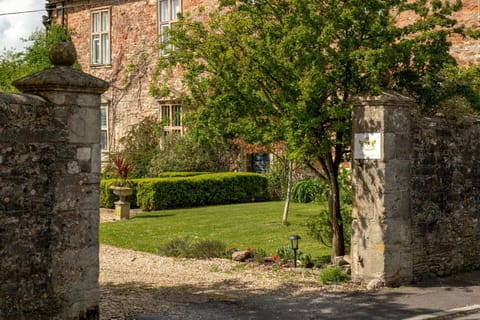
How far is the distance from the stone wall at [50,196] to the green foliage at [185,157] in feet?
48.9

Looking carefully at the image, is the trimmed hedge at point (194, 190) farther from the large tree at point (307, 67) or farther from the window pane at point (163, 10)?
the large tree at point (307, 67)

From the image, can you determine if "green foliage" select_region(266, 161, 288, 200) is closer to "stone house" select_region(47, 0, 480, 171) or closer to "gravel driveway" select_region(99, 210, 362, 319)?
"stone house" select_region(47, 0, 480, 171)

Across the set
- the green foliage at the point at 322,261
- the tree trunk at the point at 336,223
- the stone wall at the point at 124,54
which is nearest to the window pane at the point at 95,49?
the stone wall at the point at 124,54

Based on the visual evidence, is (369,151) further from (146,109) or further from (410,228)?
(146,109)

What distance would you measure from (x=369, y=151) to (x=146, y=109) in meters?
17.5

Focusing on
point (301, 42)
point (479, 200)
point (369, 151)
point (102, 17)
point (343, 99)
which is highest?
point (102, 17)

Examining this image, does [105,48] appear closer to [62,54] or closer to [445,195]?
[445,195]

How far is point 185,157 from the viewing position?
22.1 metres

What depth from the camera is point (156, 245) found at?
511 inches

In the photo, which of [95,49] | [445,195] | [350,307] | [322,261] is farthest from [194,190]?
[350,307]

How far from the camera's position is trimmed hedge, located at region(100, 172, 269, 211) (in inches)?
747

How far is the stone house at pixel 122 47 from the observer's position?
2475 cm

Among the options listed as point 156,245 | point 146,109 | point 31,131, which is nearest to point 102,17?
point 146,109

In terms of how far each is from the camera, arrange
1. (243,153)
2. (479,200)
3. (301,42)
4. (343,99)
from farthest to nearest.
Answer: (243,153), (479,200), (343,99), (301,42)
